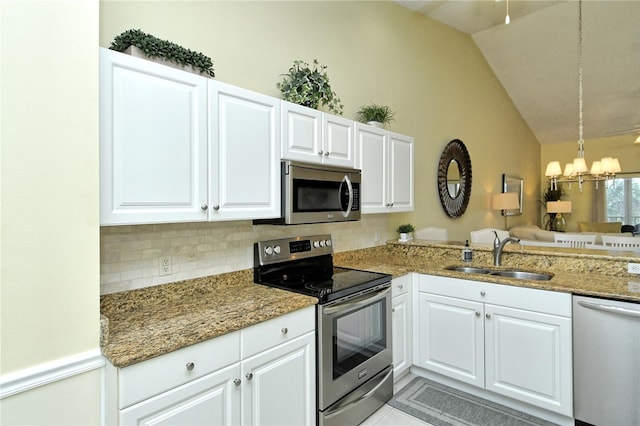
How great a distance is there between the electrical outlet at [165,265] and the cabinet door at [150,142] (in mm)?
425

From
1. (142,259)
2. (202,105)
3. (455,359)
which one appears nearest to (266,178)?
(202,105)

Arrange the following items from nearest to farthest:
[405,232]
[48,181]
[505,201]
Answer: [48,181]
[405,232]
[505,201]

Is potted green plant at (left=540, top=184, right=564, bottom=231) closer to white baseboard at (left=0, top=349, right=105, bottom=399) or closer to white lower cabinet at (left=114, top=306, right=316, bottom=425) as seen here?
white lower cabinet at (left=114, top=306, right=316, bottom=425)

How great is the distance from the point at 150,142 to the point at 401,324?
7.15 ft

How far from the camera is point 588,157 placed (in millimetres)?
7930

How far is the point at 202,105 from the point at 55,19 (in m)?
0.62

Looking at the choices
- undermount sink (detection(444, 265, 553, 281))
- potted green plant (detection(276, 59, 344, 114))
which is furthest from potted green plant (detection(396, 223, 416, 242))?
potted green plant (detection(276, 59, 344, 114))

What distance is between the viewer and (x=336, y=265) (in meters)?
3.01

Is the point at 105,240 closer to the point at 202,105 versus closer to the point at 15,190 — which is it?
the point at 15,190

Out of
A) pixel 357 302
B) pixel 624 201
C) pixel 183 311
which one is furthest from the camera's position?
pixel 624 201

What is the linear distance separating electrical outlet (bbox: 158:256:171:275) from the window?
917 centimetres

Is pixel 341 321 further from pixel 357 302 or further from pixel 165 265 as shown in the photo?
pixel 165 265

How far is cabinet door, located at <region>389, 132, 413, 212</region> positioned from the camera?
3.01 m

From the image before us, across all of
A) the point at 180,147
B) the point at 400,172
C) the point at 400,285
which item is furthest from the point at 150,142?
the point at 400,172
